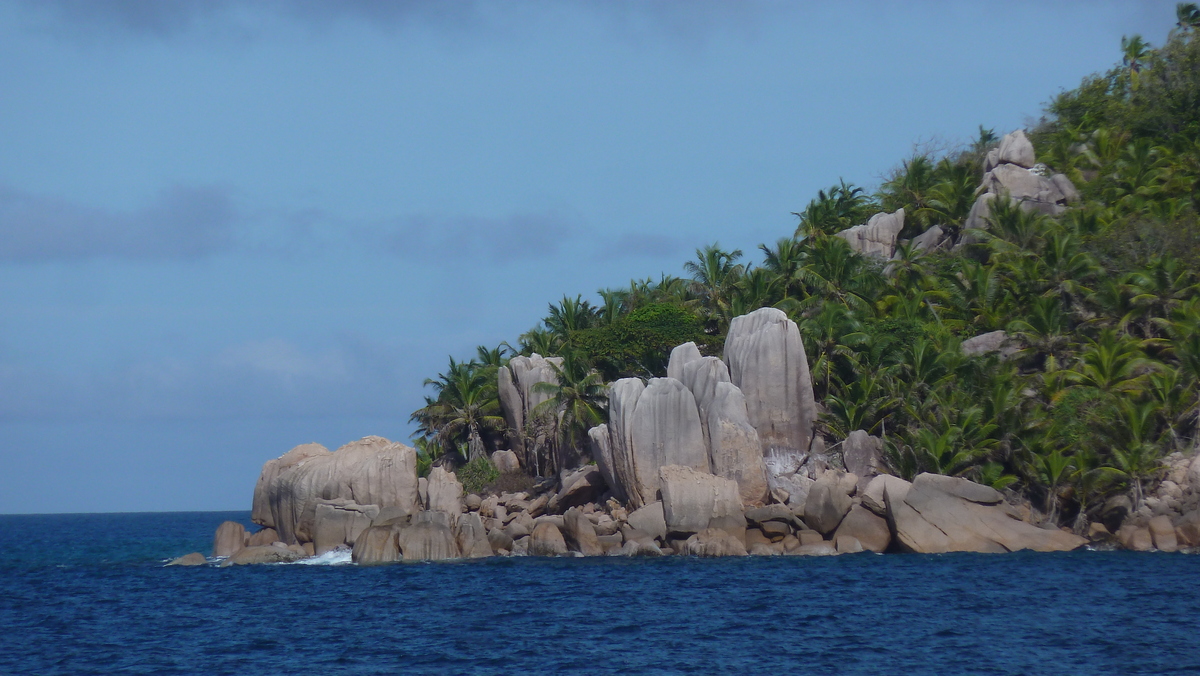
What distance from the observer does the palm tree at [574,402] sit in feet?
159

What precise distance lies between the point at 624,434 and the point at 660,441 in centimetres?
138

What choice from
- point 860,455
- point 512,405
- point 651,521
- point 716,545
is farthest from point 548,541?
point 860,455

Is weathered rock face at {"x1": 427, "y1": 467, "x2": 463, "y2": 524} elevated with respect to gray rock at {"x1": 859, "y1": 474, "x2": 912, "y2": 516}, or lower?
elevated

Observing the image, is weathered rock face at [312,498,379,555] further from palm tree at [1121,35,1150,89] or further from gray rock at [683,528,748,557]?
palm tree at [1121,35,1150,89]

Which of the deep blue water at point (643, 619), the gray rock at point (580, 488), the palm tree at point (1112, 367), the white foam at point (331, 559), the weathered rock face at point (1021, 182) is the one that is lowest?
the deep blue water at point (643, 619)

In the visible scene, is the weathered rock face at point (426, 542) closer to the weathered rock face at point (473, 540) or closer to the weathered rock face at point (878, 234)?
the weathered rock face at point (473, 540)

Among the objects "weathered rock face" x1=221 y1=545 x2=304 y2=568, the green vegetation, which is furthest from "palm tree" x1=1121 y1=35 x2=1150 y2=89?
"weathered rock face" x1=221 y1=545 x2=304 y2=568

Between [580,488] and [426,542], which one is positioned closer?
[426,542]

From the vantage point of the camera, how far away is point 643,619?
27.8 m

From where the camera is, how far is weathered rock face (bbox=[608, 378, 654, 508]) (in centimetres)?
4222

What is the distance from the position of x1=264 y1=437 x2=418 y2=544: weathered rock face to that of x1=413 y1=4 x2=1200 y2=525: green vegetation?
7.66m

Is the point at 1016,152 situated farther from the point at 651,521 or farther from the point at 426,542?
the point at 426,542

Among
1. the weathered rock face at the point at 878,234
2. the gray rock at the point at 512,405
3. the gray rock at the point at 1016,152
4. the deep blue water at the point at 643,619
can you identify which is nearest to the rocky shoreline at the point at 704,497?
the deep blue water at the point at 643,619

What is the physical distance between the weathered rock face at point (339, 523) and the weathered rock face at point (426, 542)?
2.66 meters
